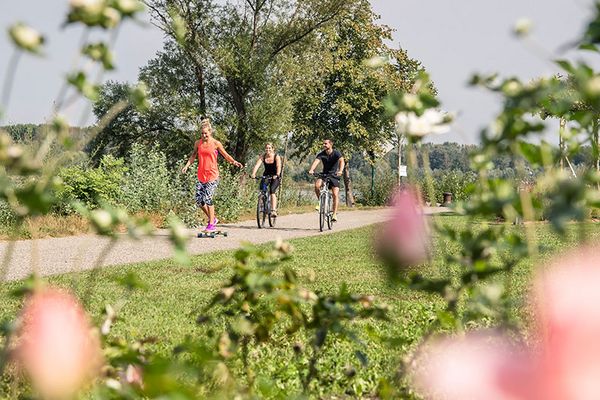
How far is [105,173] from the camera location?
616 inches

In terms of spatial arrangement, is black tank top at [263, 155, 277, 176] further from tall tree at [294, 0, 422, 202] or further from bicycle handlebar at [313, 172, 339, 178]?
tall tree at [294, 0, 422, 202]

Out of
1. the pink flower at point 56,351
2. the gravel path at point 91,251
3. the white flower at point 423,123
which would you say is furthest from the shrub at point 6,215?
the pink flower at point 56,351

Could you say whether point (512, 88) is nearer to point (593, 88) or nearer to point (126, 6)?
point (593, 88)

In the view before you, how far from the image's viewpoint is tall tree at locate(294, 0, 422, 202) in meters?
43.0

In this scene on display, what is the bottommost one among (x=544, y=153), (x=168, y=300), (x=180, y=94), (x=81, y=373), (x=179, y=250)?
(x=168, y=300)

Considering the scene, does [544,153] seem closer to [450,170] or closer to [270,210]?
[270,210]

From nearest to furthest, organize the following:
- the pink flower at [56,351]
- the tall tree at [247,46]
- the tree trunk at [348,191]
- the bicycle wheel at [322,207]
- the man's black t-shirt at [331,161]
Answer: the pink flower at [56,351] < the man's black t-shirt at [331,161] < the bicycle wheel at [322,207] < the tall tree at [247,46] < the tree trunk at [348,191]

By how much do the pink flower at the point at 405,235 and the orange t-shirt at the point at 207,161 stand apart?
10.4 m

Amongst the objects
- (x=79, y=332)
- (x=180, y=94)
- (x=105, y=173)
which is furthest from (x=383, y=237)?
(x=180, y=94)

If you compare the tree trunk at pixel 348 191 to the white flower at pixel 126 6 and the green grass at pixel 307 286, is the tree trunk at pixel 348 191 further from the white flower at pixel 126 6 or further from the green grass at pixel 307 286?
the white flower at pixel 126 6

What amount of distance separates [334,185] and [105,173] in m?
5.31

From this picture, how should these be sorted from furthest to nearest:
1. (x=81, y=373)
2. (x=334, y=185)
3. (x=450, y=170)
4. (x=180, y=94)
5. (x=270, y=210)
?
(x=450, y=170) → (x=180, y=94) → (x=270, y=210) → (x=334, y=185) → (x=81, y=373)

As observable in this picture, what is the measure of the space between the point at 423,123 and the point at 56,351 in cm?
86

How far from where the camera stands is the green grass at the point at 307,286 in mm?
3021
